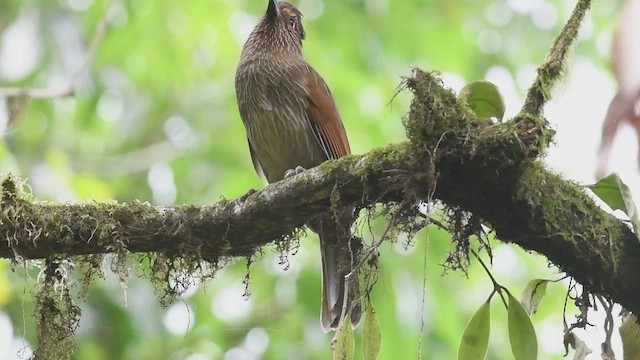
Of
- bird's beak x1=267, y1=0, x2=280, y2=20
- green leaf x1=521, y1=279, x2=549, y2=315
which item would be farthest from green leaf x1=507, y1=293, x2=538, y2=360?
bird's beak x1=267, y1=0, x2=280, y2=20

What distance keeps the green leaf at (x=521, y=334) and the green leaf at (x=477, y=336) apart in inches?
2.3

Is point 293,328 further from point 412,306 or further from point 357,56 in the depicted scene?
point 357,56

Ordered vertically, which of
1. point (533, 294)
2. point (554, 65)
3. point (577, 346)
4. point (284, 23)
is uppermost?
point (284, 23)

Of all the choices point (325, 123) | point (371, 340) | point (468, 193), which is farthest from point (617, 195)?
point (325, 123)

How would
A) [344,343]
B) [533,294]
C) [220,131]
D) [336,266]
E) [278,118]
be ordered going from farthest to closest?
[220,131]
[278,118]
[336,266]
[533,294]
[344,343]

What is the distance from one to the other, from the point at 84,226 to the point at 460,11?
11.2 feet

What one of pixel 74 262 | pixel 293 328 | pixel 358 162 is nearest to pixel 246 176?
pixel 293 328

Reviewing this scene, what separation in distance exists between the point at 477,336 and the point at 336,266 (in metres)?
0.77

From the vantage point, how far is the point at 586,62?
538cm

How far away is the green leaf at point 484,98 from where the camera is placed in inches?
77.4

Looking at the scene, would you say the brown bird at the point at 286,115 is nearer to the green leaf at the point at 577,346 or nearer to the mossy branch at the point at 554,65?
the mossy branch at the point at 554,65

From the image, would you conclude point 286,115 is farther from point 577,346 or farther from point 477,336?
point 577,346

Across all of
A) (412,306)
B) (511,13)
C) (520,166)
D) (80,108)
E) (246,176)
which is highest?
(511,13)

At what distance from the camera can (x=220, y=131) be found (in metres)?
5.37
